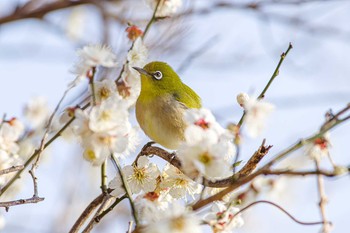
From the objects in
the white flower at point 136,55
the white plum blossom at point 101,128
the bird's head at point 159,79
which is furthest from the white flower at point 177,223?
the bird's head at point 159,79

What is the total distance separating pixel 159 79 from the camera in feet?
10.9

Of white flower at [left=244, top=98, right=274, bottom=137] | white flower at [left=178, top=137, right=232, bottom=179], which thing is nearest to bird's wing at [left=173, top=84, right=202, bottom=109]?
white flower at [left=244, top=98, right=274, bottom=137]

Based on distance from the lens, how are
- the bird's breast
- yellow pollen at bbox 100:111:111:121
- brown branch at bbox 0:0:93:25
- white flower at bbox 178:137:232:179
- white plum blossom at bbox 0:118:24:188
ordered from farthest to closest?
brown branch at bbox 0:0:93:25
the bird's breast
white plum blossom at bbox 0:118:24:188
yellow pollen at bbox 100:111:111:121
white flower at bbox 178:137:232:179

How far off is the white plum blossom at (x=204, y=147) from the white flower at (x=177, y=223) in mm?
139

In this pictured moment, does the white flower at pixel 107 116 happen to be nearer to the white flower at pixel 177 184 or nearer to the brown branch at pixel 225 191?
the brown branch at pixel 225 191

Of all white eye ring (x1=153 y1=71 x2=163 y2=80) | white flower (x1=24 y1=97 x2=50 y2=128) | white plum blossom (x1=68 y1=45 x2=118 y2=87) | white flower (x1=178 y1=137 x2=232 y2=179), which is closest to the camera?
white flower (x1=178 y1=137 x2=232 y2=179)

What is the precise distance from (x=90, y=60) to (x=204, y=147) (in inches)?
18.4

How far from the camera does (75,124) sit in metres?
1.67

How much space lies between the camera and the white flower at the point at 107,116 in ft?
5.43

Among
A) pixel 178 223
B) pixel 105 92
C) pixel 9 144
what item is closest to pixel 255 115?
pixel 178 223

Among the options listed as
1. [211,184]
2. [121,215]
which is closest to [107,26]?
[121,215]

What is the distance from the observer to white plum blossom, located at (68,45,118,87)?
69.7 inches

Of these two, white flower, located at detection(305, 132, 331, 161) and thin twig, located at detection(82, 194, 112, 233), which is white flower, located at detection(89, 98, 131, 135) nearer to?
thin twig, located at detection(82, 194, 112, 233)

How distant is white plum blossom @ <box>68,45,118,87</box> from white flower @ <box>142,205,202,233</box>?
1.76 feet
